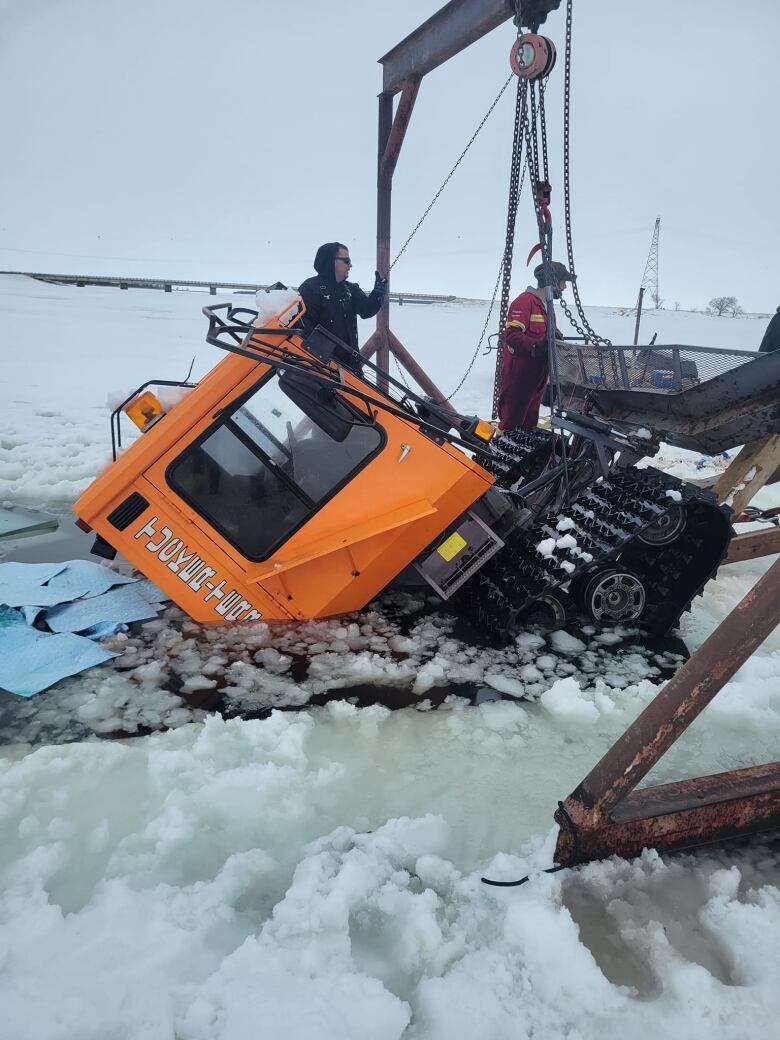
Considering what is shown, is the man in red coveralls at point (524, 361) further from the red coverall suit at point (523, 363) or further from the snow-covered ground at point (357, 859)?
the snow-covered ground at point (357, 859)

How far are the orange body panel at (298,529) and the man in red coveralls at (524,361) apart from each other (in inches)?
124

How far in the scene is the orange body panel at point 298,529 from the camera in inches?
138

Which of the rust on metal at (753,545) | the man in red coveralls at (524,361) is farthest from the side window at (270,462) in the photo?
the man in red coveralls at (524,361)

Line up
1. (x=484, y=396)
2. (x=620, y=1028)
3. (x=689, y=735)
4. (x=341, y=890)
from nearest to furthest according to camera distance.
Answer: (x=620, y=1028) < (x=341, y=890) < (x=689, y=735) < (x=484, y=396)

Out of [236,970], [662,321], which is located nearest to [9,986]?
[236,970]

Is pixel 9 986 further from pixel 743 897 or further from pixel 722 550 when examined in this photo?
pixel 722 550

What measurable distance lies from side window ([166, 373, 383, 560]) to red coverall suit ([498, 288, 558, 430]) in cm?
333

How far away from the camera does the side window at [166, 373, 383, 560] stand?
11.6 feet

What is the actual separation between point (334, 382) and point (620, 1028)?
267 cm

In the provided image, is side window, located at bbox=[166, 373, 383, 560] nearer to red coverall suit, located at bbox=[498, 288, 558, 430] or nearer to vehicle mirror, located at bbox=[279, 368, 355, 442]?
vehicle mirror, located at bbox=[279, 368, 355, 442]

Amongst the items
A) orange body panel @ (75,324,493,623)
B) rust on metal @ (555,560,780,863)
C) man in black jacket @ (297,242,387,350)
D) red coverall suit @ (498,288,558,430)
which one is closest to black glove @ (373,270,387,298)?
man in black jacket @ (297,242,387,350)

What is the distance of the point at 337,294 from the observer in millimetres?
5453

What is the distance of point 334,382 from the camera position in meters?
3.34

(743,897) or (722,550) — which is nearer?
(743,897)
